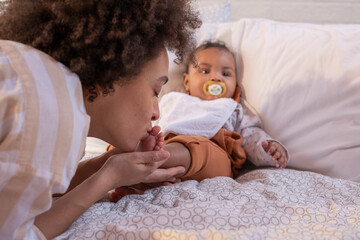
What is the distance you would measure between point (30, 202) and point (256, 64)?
110 cm

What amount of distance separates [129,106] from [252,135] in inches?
25.4

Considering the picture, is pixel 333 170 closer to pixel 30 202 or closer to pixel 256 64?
pixel 256 64

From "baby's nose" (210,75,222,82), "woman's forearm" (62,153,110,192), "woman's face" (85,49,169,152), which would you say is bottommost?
"woman's forearm" (62,153,110,192)

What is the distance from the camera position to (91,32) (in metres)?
0.73

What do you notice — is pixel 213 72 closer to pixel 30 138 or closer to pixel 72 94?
pixel 72 94

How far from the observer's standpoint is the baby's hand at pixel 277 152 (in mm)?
1238

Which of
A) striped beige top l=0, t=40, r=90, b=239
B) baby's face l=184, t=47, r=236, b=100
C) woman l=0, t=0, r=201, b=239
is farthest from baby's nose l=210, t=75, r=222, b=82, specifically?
striped beige top l=0, t=40, r=90, b=239

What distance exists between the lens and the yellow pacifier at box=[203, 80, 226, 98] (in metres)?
1.47

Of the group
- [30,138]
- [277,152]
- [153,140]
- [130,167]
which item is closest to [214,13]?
[277,152]

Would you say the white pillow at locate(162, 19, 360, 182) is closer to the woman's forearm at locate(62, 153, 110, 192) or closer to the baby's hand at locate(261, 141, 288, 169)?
the baby's hand at locate(261, 141, 288, 169)

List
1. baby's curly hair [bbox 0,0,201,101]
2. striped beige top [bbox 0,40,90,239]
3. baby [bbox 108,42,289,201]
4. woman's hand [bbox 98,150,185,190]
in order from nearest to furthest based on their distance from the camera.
A: striped beige top [bbox 0,40,90,239] < baby's curly hair [bbox 0,0,201,101] < woman's hand [bbox 98,150,185,190] < baby [bbox 108,42,289,201]

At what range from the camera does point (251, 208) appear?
0.84 meters

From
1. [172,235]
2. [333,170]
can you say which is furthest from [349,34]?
[172,235]

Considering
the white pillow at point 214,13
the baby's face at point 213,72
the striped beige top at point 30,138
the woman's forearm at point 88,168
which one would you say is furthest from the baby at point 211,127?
the striped beige top at point 30,138
